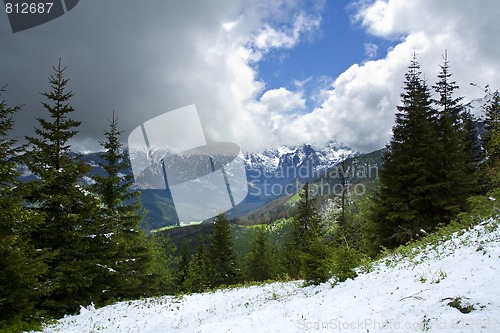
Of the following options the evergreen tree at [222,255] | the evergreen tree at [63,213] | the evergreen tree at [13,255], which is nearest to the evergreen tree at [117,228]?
the evergreen tree at [63,213]

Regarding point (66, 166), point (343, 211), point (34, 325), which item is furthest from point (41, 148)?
point (343, 211)

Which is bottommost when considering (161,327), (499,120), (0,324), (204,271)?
(204,271)

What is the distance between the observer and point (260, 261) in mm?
48781

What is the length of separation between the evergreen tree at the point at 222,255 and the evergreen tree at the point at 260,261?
183 inches

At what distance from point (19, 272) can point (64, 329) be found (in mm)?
A: 3018

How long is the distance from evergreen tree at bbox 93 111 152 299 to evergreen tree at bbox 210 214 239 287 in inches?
770

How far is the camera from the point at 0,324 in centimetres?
1027

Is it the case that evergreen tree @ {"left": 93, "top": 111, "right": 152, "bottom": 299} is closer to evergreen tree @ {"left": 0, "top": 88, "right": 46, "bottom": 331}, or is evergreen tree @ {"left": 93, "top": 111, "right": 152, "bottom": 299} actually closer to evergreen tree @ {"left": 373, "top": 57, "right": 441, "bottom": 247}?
evergreen tree @ {"left": 0, "top": 88, "right": 46, "bottom": 331}

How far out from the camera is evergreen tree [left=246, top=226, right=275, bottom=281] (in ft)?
160

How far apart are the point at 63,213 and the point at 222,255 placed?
3145cm


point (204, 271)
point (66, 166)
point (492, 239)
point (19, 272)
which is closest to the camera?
point (492, 239)

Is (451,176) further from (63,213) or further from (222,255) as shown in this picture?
(222,255)

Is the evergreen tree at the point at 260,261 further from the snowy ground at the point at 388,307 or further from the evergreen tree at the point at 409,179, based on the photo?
the snowy ground at the point at 388,307

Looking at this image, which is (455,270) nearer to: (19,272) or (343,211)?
(19,272)
